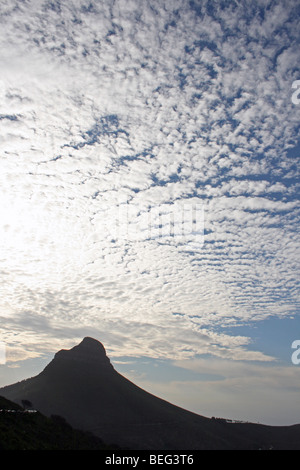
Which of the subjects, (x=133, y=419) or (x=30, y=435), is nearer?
(x=30, y=435)

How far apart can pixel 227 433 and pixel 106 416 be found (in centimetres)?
5790

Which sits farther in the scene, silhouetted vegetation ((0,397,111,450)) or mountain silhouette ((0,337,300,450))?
mountain silhouette ((0,337,300,450))

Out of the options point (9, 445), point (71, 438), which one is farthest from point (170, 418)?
point (9, 445)

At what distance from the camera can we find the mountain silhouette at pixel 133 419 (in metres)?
133

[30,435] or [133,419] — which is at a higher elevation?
[30,435]

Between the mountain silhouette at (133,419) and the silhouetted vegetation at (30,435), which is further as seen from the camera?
the mountain silhouette at (133,419)

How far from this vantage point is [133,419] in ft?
492

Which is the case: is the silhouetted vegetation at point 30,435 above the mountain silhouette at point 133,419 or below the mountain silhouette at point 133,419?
above

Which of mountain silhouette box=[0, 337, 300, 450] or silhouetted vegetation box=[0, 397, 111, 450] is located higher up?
silhouetted vegetation box=[0, 397, 111, 450]

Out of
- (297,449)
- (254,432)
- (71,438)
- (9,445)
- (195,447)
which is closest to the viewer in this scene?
(9,445)

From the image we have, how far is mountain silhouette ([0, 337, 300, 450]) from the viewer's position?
133 metres

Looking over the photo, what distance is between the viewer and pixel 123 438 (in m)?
129
